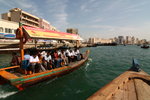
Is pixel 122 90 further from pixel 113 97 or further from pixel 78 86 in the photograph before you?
pixel 78 86

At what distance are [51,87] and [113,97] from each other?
189 inches

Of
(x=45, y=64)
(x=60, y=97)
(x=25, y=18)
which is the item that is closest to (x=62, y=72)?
(x=45, y=64)

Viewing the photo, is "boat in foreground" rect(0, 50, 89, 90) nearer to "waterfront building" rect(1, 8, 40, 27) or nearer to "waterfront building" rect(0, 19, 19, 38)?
"waterfront building" rect(0, 19, 19, 38)

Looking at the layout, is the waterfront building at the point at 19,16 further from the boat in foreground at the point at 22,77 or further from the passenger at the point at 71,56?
the boat in foreground at the point at 22,77

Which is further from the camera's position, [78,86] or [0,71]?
[78,86]

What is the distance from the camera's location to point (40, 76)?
7023 mm

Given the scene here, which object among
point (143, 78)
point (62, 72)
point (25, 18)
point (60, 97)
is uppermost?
point (25, 18)

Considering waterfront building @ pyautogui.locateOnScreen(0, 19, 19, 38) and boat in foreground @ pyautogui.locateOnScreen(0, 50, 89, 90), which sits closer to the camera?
boat in foreground @ pyautogui.locateOnScreen(0, 50, 89, 90)

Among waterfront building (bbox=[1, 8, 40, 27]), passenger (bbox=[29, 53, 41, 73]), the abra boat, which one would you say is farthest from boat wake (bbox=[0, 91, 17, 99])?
waterfront building (bbox=[1, 8, 40, 27])

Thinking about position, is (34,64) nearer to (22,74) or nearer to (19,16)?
(22,74)

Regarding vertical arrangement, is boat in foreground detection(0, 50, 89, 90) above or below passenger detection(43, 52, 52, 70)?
below

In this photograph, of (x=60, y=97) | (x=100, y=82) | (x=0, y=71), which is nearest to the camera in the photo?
(x=60, y=97)

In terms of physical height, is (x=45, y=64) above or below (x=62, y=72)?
above

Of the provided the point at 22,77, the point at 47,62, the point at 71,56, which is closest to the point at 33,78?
the point at 22,77
